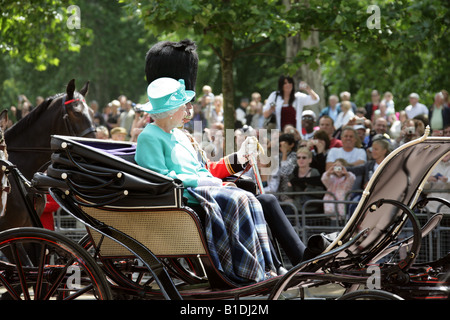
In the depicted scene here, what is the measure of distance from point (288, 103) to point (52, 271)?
6984 millimetres

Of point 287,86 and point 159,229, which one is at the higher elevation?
point 287,86

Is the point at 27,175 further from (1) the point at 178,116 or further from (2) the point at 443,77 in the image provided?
(2) the point at 443,77

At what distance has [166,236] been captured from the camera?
5.02 metres

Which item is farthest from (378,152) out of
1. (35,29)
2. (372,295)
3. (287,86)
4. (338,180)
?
(35,29)

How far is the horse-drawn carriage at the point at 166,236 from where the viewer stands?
15.8ft

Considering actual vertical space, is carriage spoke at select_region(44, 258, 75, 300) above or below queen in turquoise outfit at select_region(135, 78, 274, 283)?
below

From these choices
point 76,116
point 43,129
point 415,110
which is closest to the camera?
point 43,129

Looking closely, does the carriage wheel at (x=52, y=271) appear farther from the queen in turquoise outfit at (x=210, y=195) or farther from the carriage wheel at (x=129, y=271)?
the queen in turquoise outfit at (x=210, y=195)

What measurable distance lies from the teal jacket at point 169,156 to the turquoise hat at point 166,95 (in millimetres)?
143

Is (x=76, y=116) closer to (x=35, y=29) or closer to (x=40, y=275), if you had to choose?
(x=40, y=275)

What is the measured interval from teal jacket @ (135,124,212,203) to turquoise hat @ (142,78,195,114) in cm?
14

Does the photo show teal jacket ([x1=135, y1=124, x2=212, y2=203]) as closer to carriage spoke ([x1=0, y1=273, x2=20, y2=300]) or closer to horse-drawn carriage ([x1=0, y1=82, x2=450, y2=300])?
horse-drawn carriage ([x1=0, y1=82, x2=450, y2=300])

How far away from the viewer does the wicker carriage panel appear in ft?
16.3

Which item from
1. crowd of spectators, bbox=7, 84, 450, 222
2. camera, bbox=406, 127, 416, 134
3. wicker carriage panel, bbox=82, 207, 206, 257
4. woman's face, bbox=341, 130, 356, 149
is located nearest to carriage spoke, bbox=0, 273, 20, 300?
wicker carriage panel, bbox=82, 207, 206, 257
